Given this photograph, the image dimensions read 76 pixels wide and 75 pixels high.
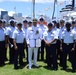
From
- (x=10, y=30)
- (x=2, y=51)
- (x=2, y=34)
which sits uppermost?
(x=10, y=30)

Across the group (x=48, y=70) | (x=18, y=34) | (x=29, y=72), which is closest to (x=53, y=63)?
(x=48, y=70)

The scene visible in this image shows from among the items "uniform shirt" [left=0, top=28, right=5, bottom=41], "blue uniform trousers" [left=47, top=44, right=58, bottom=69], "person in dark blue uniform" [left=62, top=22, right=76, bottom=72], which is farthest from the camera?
"uniform shirt" [left=0, top=28, right=5, bottom=41]

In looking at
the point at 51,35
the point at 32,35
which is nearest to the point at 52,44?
the point at 51,35

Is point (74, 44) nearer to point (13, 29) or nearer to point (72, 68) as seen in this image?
point (72, 68)

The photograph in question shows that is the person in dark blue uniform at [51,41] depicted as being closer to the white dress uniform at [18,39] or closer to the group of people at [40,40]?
the group of people at [40,40]

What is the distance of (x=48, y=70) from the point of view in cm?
1158

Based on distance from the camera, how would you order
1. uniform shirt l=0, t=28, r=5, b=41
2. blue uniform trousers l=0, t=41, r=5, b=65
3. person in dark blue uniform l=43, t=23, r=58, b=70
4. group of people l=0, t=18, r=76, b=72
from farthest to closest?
blue uniform trousers l=0, t=41, r=5, b=65 < uniform shirt l=0, t=28, r=5, b=41 < person in dark blue uniform l=43, t=23, r=58, b=70 < group of people l=0, t=18, r=76, b=72

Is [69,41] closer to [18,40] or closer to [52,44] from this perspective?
[52,44]

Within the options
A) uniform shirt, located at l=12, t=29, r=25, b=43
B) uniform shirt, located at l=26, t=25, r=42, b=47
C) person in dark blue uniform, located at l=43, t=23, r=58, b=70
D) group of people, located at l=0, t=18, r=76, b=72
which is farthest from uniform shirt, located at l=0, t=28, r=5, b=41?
person in dark blue uniform, located at l=43, t=23, r=58, b=70

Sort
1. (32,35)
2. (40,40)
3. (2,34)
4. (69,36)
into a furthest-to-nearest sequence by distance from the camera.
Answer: (2,34) → (40,40) → (32,35) → (69,36)

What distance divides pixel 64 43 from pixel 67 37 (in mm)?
289

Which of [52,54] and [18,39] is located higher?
[18,39]

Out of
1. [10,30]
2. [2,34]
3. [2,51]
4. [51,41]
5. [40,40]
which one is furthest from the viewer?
[2,51]

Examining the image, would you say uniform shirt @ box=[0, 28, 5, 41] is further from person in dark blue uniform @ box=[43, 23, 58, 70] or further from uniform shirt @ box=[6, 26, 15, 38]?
person in dark blue uniform @ box=[43, 23, 58, 70]
